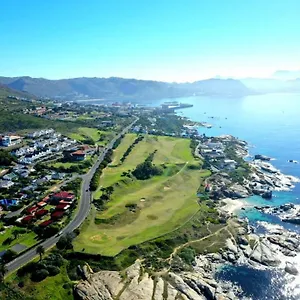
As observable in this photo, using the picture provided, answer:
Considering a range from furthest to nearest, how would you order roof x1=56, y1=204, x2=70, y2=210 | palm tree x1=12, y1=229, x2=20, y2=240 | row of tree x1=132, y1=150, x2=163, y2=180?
row of tree x1=132, y1=150, x2=163, y2=180 < roof x1=56, y1=204, x2=70, y2=210 < palm tree x1=12, y1=229, x2=20, y2=240

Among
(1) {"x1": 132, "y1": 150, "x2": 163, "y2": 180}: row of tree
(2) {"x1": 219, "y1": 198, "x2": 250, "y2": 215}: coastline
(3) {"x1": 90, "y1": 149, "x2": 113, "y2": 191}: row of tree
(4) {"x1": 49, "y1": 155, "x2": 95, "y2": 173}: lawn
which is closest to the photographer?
(2) {"x1": 219, "y1": 198, "x2": 250, "y2": 215}: coastline

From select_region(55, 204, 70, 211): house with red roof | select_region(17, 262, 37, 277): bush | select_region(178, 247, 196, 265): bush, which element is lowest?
select_region(178, 247, 196, 265): bush

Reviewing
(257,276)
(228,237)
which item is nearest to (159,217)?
(228,237)

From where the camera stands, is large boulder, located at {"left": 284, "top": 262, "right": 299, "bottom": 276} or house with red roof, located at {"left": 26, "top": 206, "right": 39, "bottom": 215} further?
house with red roof, located at {"left": 26, "top": 206, "right": 39, "bottom": 215}

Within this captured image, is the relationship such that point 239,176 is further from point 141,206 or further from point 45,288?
point 45,288

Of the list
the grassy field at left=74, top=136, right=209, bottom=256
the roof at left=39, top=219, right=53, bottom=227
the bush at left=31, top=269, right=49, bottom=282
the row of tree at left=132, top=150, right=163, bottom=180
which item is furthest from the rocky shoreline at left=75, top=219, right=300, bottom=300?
the row of tree at left=132, top=150, right=163, bottom=180

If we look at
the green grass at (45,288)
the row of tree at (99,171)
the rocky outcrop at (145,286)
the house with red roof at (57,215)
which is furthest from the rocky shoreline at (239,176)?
the green grass at (45,288)

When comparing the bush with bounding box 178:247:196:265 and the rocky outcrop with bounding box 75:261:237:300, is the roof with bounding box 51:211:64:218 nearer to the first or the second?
the rocky outcrop with bounding box 75:261:237:300

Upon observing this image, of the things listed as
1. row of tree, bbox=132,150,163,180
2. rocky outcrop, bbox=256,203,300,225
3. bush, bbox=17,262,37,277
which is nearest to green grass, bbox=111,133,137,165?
row of tree, bbox=132,150,163,180

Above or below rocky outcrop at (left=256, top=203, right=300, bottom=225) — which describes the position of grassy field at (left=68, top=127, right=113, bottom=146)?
above
